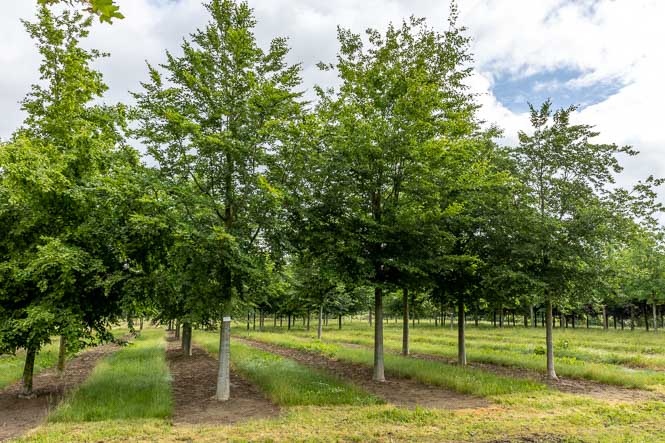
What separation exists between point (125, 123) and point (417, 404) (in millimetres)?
12134

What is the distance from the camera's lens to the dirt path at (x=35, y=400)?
8.66 meters

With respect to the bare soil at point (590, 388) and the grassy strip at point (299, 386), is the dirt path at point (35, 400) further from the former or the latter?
the bare soil at point (590, 388)

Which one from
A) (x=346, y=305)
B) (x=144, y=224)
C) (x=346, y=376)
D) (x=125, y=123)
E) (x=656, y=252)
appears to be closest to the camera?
(x=144, y=224)

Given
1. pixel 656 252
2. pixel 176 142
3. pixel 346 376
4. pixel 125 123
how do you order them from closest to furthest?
pixel 176 142, pixel 125 123, pixel 346 376, pixel 656 252

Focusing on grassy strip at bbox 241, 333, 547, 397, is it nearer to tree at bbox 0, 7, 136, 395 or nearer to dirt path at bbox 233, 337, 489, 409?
dirt path at bbox 233, 337, 489, 409

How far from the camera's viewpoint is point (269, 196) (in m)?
10.8

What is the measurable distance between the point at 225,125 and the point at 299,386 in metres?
7.83

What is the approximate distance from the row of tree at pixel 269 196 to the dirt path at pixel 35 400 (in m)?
1.26

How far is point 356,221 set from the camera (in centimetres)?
1368

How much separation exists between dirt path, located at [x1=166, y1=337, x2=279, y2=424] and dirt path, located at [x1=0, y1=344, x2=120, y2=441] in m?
2.95

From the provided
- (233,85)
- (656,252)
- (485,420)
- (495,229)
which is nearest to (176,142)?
(233,85)

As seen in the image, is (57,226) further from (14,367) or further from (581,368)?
(581,368)

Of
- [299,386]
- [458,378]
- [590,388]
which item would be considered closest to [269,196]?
[299,386]

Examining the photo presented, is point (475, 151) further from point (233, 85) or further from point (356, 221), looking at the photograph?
point (233, 85)
